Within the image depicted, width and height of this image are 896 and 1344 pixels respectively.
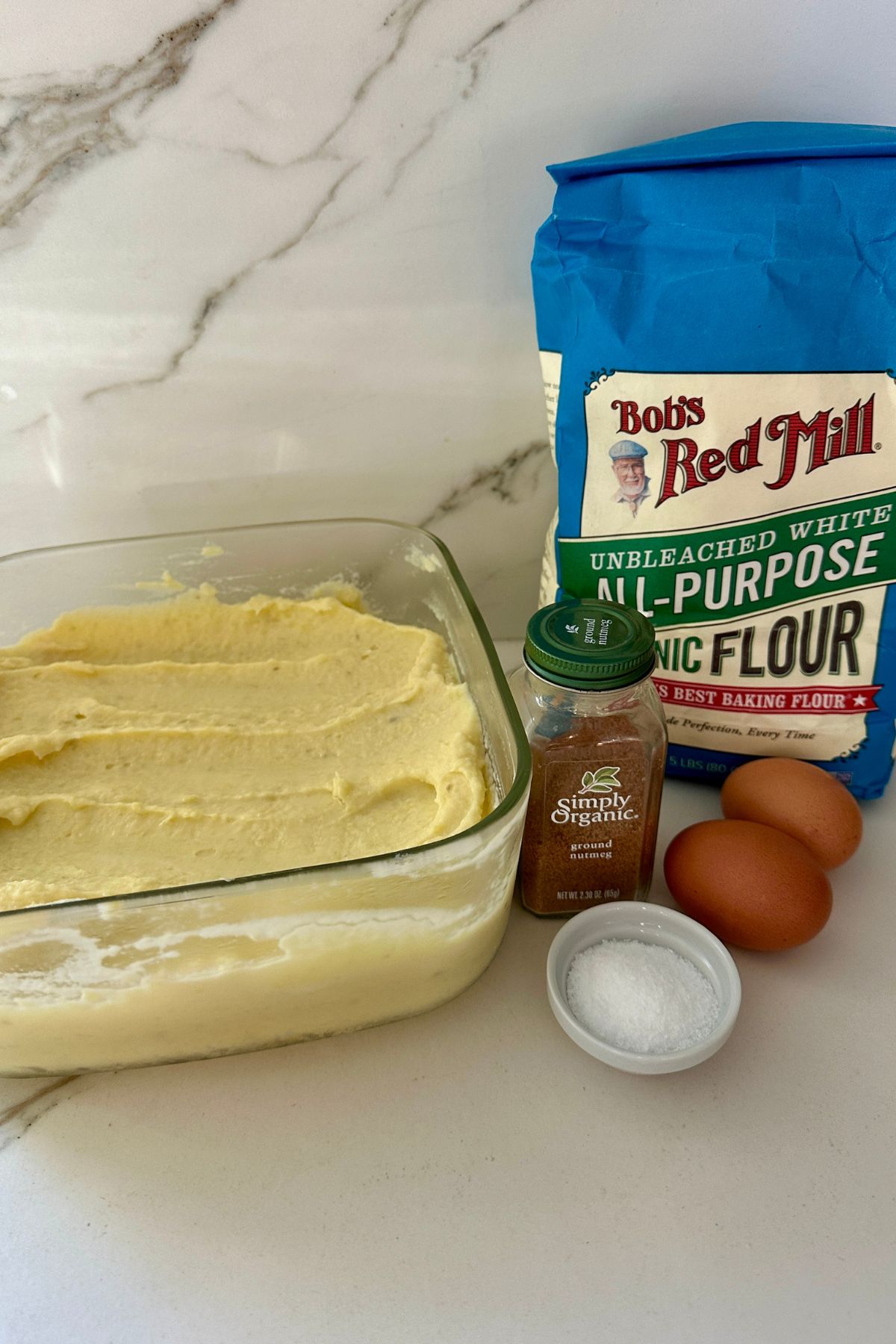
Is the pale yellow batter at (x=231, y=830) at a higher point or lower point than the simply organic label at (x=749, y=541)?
lower

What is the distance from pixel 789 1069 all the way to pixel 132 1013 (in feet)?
1.67

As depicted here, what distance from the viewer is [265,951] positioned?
0.70m

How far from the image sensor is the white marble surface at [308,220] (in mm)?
825

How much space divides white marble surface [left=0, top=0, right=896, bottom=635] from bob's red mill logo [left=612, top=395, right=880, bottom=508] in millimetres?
203

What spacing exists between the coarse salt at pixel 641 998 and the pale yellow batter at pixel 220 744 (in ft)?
0.52

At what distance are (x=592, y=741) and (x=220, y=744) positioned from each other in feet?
1.15

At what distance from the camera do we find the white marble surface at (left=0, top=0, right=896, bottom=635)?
0.82 m

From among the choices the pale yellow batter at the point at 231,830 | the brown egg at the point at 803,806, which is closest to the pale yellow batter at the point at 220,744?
the pale yellow batter at the point at 231,830

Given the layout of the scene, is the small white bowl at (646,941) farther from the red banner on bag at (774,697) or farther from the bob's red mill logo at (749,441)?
the bob's red mill logo at (749,441)

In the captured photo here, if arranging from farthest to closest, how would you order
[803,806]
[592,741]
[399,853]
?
[803,806]
[592,741]
[399,853]

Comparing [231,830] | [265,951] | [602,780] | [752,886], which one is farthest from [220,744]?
[752,886]

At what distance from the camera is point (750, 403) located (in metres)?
0.84

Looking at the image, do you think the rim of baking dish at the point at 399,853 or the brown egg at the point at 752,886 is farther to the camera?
the brown egg at the point at 752,886

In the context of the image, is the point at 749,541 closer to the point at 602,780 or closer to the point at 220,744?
the point at 602,780
